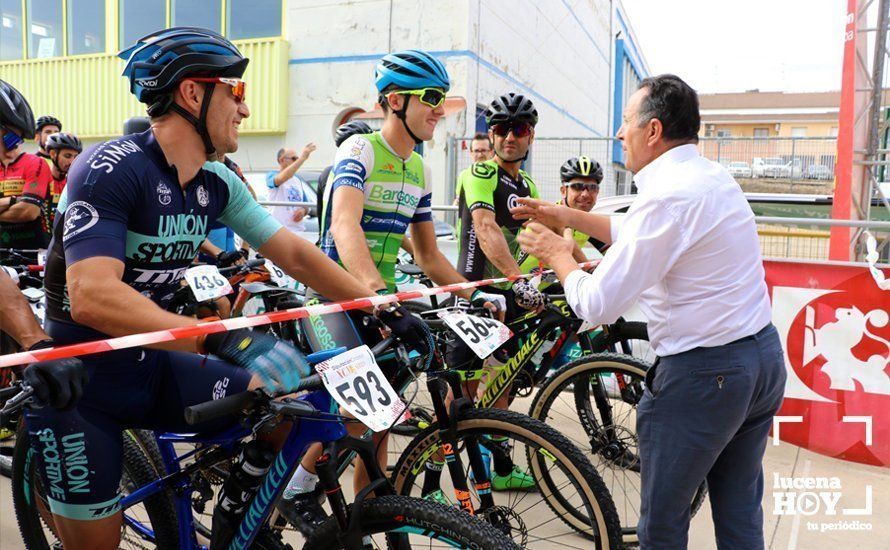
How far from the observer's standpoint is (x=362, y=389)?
87.1 inches

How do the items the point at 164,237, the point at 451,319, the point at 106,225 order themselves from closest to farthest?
the point at 106,225
the point at 164,237
the point at 451,319

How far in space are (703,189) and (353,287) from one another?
1279mm

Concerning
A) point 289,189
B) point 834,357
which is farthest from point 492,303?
point 289,189

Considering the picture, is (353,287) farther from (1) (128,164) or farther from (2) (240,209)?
(1) (128,164)

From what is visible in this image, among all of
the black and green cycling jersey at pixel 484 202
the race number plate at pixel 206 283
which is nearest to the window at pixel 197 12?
the race number plate at pixel 206 283

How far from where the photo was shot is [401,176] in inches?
144

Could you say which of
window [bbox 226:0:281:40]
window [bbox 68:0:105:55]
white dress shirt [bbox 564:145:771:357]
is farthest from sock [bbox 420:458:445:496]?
window [bbox 68:0:105:55]

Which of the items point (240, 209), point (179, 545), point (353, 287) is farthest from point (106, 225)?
point (179, 545)

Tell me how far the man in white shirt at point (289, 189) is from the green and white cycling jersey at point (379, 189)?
17.4 feet

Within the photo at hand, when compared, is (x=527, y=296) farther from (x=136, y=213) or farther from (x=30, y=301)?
(x=30, y=301)

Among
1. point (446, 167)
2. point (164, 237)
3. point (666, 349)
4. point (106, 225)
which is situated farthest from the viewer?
point (446, 167)

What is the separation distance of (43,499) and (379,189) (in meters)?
1.90

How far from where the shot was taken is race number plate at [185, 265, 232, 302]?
487 cm

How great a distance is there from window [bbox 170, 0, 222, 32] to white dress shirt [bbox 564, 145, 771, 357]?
634 inches
